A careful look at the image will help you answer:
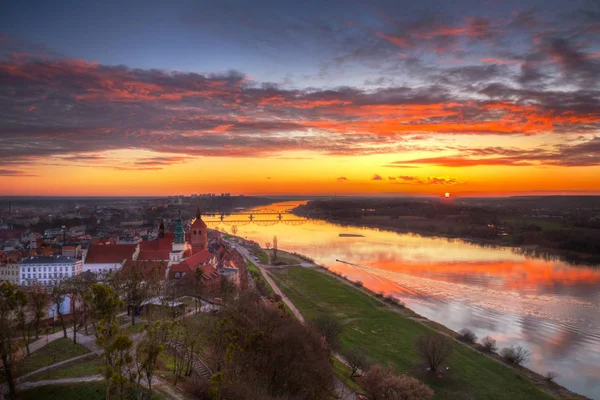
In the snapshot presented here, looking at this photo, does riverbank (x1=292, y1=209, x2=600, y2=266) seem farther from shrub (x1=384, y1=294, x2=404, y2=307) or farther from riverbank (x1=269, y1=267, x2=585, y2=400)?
riverbank (x1=269, y1=267, x2=585, y2=400)

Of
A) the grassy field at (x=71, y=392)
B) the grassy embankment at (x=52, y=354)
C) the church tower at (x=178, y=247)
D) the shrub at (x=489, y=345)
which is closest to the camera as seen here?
the grassy field at (x=71, y=392)

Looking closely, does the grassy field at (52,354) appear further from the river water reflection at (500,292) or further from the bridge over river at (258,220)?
the bridge over river at (258,220)

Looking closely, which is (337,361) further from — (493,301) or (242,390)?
(493,301)

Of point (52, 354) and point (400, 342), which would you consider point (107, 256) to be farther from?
point (400, 342)

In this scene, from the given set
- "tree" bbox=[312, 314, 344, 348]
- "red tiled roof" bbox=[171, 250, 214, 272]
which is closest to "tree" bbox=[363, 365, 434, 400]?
"tree" bbox=[312, 314, 344, 348]

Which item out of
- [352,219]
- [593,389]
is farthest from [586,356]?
[352,219]

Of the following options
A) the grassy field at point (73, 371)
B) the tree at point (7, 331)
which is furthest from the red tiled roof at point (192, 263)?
the tree at point (7, 331)
